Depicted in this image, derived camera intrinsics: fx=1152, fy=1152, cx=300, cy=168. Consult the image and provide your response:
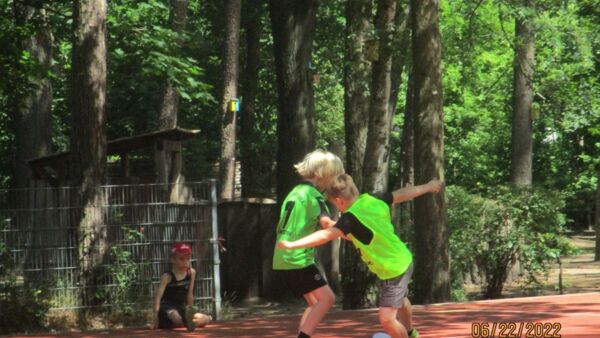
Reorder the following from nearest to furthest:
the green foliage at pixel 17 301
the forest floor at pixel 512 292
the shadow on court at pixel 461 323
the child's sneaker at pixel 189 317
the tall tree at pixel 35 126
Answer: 1. the shadow on court at pixel 461 323
2. the child's sneaker at pixel 189 317
3. the green foliage at pixel 17 301
4. the forest floor at pixel 512 292
5. the tall tree at pixel 35 126

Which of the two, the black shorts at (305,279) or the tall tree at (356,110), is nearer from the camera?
the black shorts at (305,279)

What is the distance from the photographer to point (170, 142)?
2203 cm

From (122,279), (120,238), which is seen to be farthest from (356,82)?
(122,279)

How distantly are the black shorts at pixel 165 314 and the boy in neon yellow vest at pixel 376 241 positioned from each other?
5.46 meters

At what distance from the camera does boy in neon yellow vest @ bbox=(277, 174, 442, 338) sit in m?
8.80

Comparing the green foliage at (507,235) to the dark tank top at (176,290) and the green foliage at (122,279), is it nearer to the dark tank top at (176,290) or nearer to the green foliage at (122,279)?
the green foliage at (122,279)

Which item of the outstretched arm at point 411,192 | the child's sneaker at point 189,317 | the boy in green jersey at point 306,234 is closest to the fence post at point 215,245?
the child's sneaker at point 189,317

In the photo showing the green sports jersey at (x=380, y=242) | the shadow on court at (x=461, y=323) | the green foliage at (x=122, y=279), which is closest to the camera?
the green sports jersey at (x=380, y=242)

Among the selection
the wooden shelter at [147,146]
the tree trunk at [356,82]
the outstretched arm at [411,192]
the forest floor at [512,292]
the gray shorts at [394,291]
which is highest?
the tree trunk at [356,82]

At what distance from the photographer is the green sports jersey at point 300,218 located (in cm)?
947

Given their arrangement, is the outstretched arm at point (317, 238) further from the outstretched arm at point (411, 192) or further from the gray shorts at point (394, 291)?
the outstretched arm at point (411, 192)

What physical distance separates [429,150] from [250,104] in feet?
72.3

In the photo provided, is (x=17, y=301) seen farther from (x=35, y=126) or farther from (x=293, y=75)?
(x=35, y=126)

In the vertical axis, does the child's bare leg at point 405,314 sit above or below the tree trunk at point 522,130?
below
